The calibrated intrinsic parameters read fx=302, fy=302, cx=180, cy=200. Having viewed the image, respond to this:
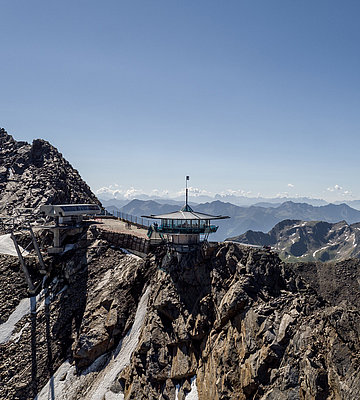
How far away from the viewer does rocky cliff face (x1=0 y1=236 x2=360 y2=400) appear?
2678cm

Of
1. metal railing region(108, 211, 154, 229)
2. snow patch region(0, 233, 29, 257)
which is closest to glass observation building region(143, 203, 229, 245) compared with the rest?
metal railing region(108, 211, 154, 229)

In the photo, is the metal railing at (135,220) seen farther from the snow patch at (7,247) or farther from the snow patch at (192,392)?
the snow patch at (192,392)

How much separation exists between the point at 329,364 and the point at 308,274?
366 feet

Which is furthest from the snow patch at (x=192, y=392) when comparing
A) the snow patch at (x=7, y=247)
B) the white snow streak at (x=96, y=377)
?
the snow patch at (x=7, y=247)

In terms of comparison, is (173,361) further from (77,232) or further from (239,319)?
(77,232)

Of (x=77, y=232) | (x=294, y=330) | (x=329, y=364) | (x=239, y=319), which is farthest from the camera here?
(x=77, y=232)

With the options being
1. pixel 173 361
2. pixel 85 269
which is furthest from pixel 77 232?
pixel 173 361

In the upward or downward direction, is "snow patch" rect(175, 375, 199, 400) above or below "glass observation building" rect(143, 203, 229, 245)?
below

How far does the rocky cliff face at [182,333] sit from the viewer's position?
26.8 m

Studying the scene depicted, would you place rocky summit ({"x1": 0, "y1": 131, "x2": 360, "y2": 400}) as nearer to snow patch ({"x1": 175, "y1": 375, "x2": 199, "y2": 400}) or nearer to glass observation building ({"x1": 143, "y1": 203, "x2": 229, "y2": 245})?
snow patch ({"x1": 175, "y1": 375, "x2": 199, "y2": 400})

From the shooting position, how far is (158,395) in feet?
124

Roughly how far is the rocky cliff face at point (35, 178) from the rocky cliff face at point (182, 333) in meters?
32.9

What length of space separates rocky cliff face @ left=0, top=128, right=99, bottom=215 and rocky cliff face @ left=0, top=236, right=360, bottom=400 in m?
32.9

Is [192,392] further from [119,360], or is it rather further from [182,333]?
[119,360]
